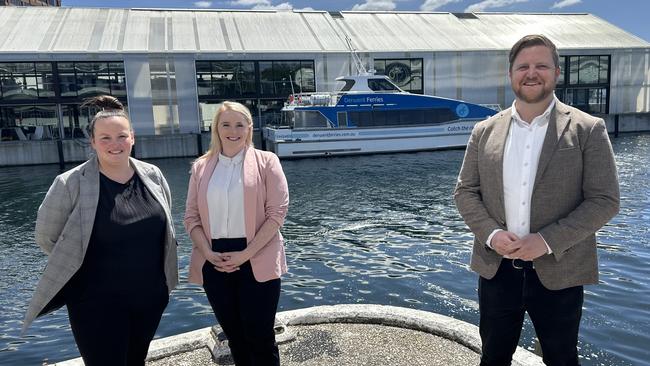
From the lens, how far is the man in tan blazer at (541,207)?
232 cm

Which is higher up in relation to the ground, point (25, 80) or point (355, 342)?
point (25, 80)

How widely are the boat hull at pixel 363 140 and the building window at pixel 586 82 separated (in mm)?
13626

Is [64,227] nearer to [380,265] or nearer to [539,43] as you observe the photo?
[539,43]

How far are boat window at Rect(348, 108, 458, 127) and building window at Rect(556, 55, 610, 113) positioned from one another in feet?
44.3

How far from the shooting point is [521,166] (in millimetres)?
2436

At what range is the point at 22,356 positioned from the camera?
5.40 metres

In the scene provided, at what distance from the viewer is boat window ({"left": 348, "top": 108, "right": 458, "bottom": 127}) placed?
2433cm

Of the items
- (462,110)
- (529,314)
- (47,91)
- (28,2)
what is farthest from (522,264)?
(28,2)

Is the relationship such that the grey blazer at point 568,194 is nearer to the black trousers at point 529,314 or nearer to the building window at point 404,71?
the black trousers at point 529,314

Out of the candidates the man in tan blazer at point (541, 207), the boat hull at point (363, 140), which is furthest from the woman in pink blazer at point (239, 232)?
the boat hull at point (363, 140)

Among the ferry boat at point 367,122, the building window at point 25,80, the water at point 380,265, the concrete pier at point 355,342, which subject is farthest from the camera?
the building window at point 25,80

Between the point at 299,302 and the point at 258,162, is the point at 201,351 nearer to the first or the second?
the point at 258,162

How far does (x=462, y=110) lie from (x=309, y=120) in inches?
326

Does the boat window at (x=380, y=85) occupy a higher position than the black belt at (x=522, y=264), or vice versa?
the boat window at (x=380, y=85)
